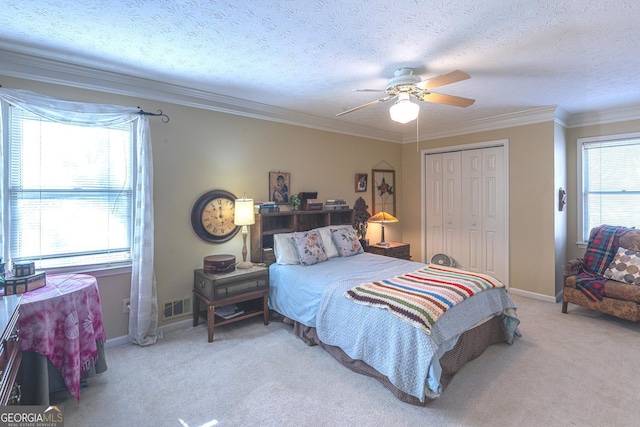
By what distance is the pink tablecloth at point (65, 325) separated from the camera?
1944 millimetres

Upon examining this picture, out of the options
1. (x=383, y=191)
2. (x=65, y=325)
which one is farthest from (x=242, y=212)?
(x=383, y=191)

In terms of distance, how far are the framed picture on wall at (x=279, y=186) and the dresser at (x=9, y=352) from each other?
2614 millimetres

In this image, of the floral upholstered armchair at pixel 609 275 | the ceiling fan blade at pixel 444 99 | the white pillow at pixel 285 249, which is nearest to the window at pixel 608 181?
the floral upholstered armchair at pixel 609 275

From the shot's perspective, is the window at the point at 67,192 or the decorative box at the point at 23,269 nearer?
the decorative box at the point at 23,269

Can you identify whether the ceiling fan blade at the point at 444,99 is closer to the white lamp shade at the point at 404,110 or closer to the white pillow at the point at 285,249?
the white lamp shade at the point at 404,110

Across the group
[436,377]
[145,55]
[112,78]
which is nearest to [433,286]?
[436,377]

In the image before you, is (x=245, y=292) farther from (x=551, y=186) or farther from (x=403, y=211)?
(x=551, y=186)

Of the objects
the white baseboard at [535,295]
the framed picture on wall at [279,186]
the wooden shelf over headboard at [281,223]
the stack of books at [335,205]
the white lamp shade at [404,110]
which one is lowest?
the white baseboard at [535,295]

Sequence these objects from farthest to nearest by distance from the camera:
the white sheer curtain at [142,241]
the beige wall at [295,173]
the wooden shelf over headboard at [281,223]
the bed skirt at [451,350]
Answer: the wooden shelf over headboard at [281,223] < the beige wall at [295,173] < the white sheer curtain at [142,241] < the bed skirt at [451,350]

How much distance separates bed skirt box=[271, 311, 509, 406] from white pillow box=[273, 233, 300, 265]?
69 cm

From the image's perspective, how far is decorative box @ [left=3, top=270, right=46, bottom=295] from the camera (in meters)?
2.04

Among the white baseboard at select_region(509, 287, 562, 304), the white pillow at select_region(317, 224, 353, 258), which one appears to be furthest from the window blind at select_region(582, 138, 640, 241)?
the white pillow at select_region(317, 224, 353, 258)

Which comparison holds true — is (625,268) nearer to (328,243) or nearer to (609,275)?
(609,275)

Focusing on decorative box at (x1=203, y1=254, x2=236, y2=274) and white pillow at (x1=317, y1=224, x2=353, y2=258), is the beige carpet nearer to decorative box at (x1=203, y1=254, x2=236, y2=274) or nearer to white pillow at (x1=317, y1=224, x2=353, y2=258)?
decorative box at (x1=203, y1=254, x2=236, y2=274)
